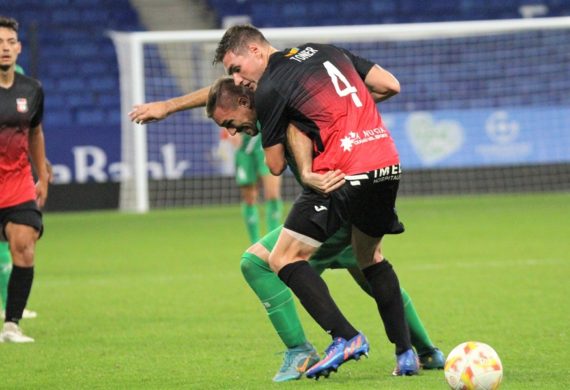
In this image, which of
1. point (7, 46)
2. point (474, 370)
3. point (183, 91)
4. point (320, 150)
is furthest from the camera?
point (183, 91)

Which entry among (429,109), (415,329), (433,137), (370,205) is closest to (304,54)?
(370,205)

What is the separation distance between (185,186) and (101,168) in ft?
4.87

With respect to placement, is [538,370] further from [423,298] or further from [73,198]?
[73,198]

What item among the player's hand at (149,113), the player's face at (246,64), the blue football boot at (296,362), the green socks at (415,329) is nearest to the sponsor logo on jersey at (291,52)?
the player's face at (246,64)

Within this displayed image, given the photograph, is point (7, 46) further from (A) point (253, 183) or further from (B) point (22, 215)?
(A) point (253, 183)

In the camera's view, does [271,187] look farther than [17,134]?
Yes

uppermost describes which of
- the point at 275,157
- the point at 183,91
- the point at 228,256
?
the point at 275,157

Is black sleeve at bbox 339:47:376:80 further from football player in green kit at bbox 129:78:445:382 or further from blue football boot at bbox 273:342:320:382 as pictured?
blue football boot at bbox 273:342:320:382

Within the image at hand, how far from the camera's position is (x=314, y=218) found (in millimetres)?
5492

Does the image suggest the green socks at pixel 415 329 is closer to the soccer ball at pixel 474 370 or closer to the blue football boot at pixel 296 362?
the blue football boot at pixel 296 362

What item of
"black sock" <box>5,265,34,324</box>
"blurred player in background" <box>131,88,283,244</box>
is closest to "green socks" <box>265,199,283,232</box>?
"blurred player in background" <box>131,88,283,244</box>

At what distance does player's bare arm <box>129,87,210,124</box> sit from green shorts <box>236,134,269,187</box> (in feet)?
25.4

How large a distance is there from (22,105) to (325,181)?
3.14 m

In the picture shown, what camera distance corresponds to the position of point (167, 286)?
10445 millimetres
